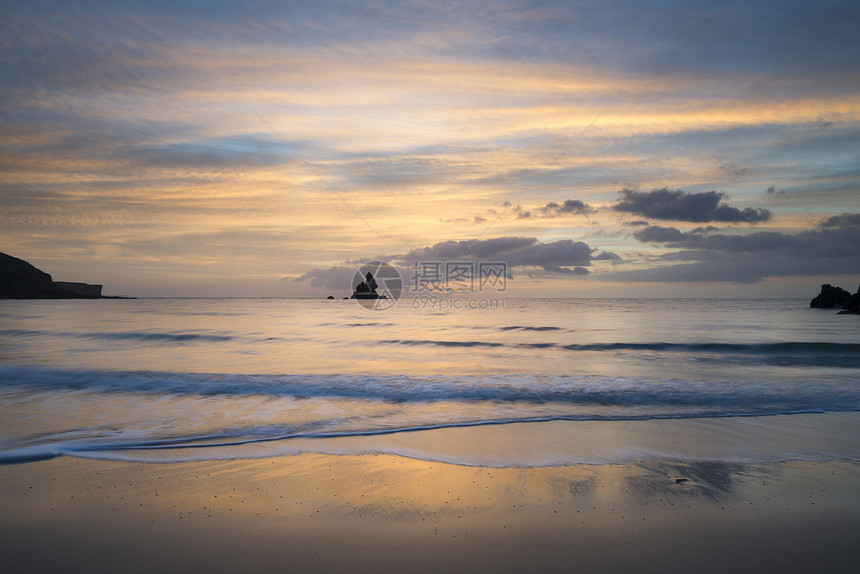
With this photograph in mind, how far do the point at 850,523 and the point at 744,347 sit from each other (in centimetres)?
2088

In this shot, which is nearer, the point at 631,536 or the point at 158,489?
the point at 631,536

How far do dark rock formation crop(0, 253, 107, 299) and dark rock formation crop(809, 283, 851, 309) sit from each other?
179943mm

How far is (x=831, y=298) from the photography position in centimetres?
6406

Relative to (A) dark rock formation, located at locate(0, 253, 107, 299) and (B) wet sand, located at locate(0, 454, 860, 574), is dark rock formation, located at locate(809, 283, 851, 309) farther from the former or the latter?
(A) dark rock formation, located at locate(0, 253, 107, 299)

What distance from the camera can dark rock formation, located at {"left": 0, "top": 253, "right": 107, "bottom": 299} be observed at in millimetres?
127688

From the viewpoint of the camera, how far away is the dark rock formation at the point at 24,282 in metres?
128

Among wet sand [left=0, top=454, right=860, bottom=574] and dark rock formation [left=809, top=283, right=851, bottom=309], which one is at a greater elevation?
dark rock formation [left=809, top=283, right=851, bottom=309]

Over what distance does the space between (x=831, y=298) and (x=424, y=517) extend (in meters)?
82.9

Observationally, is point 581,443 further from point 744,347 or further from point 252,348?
point 744,347

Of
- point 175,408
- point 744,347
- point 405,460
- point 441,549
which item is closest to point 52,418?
point 175,408

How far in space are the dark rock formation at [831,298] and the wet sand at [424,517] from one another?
77.8 metres

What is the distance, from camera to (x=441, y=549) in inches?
143

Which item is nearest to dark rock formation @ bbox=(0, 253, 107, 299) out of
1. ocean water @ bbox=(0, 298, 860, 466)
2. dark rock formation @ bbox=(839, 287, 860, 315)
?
ocean water @ bbox=(0, 298, 860, 466)

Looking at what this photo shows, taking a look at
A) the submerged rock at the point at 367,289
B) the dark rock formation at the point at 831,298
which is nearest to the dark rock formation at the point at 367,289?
the submerged rock at the point at 367,289
